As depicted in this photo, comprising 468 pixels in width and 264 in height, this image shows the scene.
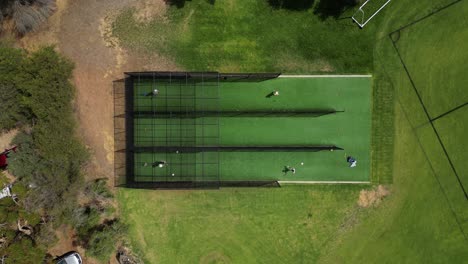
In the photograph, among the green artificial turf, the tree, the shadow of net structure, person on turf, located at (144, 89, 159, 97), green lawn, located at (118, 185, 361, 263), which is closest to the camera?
the tree

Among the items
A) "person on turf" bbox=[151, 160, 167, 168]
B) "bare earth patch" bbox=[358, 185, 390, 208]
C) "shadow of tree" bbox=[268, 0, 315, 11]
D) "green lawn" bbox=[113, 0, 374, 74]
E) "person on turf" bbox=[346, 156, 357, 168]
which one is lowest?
"bare earth patch" bbox=[358, 185, 390, 208]

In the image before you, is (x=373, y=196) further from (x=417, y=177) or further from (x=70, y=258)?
(x=70, y=258)

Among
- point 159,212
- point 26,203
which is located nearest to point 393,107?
point 159,212

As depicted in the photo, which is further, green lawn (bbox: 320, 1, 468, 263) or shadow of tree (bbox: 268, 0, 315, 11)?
green lawn (bbox: 320, 1, 468, 263)

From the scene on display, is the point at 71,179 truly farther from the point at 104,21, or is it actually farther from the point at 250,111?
the point at 250,111

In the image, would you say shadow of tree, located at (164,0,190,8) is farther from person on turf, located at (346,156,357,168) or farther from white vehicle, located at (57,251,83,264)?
white vehicle, located at (57,251,83,264)

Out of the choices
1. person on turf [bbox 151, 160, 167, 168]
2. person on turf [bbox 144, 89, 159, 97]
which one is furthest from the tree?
Result: person on turf [bbox 151, 160, 167, 168]
